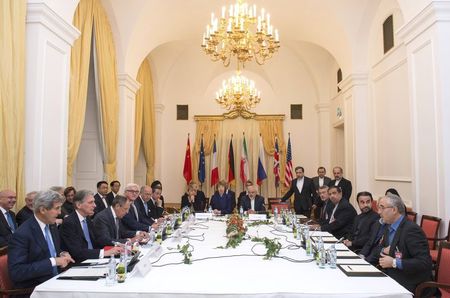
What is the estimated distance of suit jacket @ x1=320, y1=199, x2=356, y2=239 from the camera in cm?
498

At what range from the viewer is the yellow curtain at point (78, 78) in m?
5.81

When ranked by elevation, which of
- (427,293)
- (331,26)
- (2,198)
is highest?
(331,26)

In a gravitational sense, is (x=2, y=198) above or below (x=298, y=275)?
above

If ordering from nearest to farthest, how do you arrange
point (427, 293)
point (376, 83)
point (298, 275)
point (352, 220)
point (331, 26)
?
point (298, 275), point (427, 293), point (352, 220), point (376, 83), point (331, 26)

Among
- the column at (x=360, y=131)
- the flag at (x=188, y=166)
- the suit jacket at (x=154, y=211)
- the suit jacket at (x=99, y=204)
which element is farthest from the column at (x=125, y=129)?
the column at (x=360, y=131)

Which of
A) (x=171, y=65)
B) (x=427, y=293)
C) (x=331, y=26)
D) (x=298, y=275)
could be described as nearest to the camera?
(x=298, y=275)

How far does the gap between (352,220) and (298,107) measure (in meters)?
7.23

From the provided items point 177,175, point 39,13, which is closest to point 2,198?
point 39,13

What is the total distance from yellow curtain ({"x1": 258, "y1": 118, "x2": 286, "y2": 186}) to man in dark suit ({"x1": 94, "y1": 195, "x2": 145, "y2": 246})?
307 inches

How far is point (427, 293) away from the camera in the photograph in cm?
300

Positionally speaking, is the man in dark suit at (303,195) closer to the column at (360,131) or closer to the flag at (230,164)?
the column at (360,131)

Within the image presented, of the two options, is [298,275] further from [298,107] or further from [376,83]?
[298,107]

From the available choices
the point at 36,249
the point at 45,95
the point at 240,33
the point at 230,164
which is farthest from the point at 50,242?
the point at 230,164

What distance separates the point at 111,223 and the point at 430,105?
423 cm
